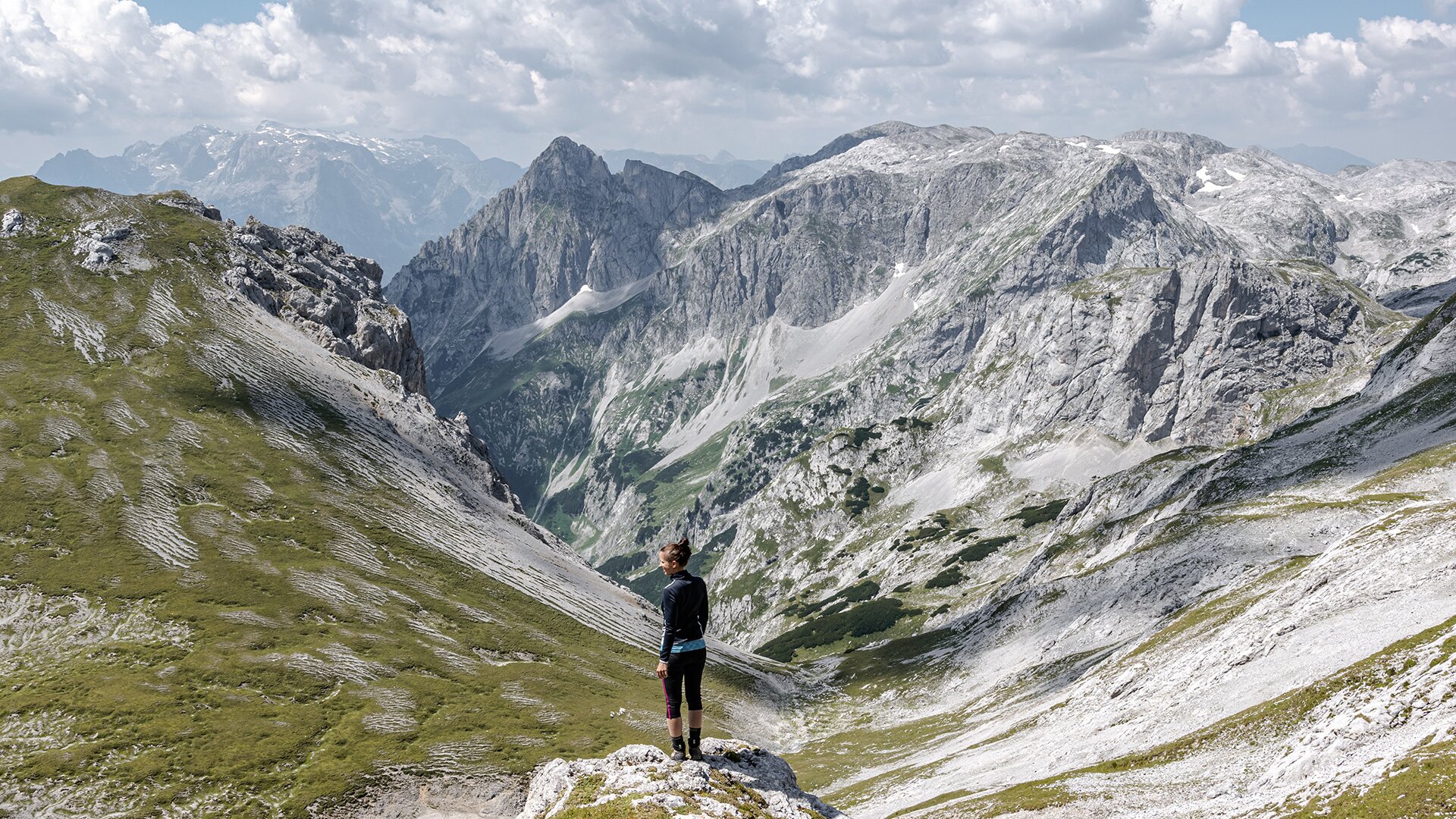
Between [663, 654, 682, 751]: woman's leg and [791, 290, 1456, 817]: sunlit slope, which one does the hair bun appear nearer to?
[663, 654, 682, 751]: woman's leg

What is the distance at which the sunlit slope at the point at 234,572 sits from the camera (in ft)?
165

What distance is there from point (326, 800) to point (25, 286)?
113 meters

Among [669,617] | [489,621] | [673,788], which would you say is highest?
[669,617]

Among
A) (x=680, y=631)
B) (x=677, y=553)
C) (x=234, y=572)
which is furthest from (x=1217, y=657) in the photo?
(x=234, y=572)

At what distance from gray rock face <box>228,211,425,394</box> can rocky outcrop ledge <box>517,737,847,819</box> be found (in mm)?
131861

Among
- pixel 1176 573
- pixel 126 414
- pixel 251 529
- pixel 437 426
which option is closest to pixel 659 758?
pixel 251 529

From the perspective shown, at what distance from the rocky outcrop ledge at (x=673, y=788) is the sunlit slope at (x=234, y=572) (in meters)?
27.1

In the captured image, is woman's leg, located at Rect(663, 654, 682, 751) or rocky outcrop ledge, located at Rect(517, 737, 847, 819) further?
woman's leg, located at Rect(663, 654, 682, 751)

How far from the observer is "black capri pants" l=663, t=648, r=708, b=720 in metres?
24.1

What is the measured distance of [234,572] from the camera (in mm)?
76438

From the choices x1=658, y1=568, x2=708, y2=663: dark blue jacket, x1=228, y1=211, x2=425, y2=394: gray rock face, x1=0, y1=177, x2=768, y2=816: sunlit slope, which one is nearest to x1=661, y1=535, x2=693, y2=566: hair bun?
x1=658, y1=568, x2=708, y2=663: dark blue jacket

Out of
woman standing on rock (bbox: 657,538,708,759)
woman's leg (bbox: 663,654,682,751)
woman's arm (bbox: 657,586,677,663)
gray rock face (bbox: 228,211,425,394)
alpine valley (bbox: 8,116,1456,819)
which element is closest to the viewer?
woman's arm (bbox: 657,586,677,663)

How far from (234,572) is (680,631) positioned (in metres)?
69.8

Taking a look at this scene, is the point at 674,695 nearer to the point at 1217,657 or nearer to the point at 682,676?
the point at 682,676
